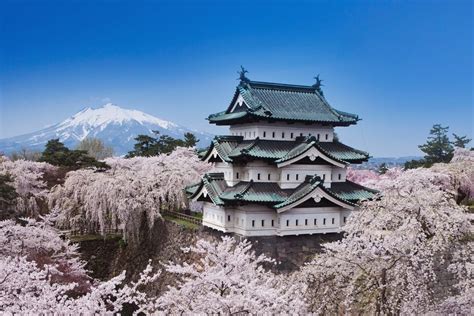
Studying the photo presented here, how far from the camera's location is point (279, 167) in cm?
1731

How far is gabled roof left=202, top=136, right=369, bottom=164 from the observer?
17130 mm

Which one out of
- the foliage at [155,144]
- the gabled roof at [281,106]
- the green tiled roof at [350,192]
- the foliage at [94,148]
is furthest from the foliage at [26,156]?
the green tiled roof at [350,192]

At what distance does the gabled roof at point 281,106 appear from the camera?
17.7 meters

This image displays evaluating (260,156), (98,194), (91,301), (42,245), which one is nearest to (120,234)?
(98,194)

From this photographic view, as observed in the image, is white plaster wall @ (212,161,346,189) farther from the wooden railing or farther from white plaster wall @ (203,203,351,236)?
the wooden railing

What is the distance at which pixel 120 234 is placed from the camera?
1038 inches

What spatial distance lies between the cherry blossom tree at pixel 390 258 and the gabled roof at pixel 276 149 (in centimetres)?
534

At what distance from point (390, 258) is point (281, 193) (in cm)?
788

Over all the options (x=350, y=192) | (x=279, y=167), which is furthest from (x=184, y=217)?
(x=350, y=192)

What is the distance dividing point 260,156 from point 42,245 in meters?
9.53

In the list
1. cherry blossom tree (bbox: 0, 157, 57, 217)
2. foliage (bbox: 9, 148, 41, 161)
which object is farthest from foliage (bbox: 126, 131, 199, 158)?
cherry blossom tree (bbox: 0, 157, 57, 217)

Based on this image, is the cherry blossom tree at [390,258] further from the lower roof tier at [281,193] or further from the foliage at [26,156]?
the foliage at [26,156]

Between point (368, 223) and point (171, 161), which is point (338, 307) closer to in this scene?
point (368, 223)

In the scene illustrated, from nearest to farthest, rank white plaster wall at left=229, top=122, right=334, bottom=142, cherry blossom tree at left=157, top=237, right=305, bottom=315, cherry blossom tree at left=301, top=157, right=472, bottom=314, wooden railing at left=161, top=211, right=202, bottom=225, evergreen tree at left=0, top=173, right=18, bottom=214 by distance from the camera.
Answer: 1. cherry blossom tree at left=157, top=237, right=305, bottom=315
2. cherry blossom tree at left=301, top=157, right=472, bottom=314
3. white plaster wall at left=229, top=122, right=334, bottom=142
4. evergreen tree at left=0, top=173, right=18, bottom=214
5. wooden railing at left=161, top=211, right=202, bottom=225
